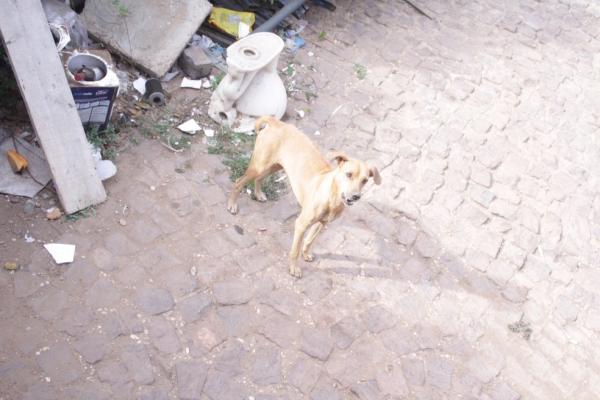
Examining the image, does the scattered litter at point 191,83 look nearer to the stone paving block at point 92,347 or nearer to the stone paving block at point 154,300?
the stone paving block at point 154,300

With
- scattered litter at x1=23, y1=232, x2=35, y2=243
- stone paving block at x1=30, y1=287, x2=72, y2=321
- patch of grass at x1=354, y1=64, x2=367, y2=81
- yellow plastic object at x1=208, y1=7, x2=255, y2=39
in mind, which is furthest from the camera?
patch of grass at x1=354, y1=64, x2=367, y2=81

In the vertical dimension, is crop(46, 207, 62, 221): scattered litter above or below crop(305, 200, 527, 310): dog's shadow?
below

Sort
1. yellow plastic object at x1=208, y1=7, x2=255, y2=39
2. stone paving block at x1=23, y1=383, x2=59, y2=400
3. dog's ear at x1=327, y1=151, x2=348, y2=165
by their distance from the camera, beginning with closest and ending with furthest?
1. stone paving block at x1=23, y1=383, x2=59, y2=400
2. dog's ear at x1=327, y1=151, x2=348, y2=165
3. yellow plastic object at x1=208, y1=7, x2=255, y2=39

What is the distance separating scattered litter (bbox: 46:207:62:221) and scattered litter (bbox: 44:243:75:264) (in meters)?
0.27

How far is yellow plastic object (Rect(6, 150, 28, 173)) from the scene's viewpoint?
448cm

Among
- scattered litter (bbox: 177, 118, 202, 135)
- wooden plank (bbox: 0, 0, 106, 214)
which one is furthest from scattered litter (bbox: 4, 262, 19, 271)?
scattered litter (bbox: 177, 118, 202, 135)

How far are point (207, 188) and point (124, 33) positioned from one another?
2156 mm

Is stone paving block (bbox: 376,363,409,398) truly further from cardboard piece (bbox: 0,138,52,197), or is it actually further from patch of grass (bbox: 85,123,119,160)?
cardboard piece (bbox: 0,138,52,197)

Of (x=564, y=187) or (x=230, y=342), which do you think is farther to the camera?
(x=564, y=187)

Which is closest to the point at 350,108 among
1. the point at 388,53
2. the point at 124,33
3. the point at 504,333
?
the point at 388,53

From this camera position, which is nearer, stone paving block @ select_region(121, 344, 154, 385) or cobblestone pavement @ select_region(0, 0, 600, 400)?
stone paving block @ select_region(121, 344, 154, 385)

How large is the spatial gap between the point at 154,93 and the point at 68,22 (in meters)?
1.08

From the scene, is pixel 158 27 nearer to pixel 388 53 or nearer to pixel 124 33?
pixel 124 33

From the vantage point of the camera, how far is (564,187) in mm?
6316
